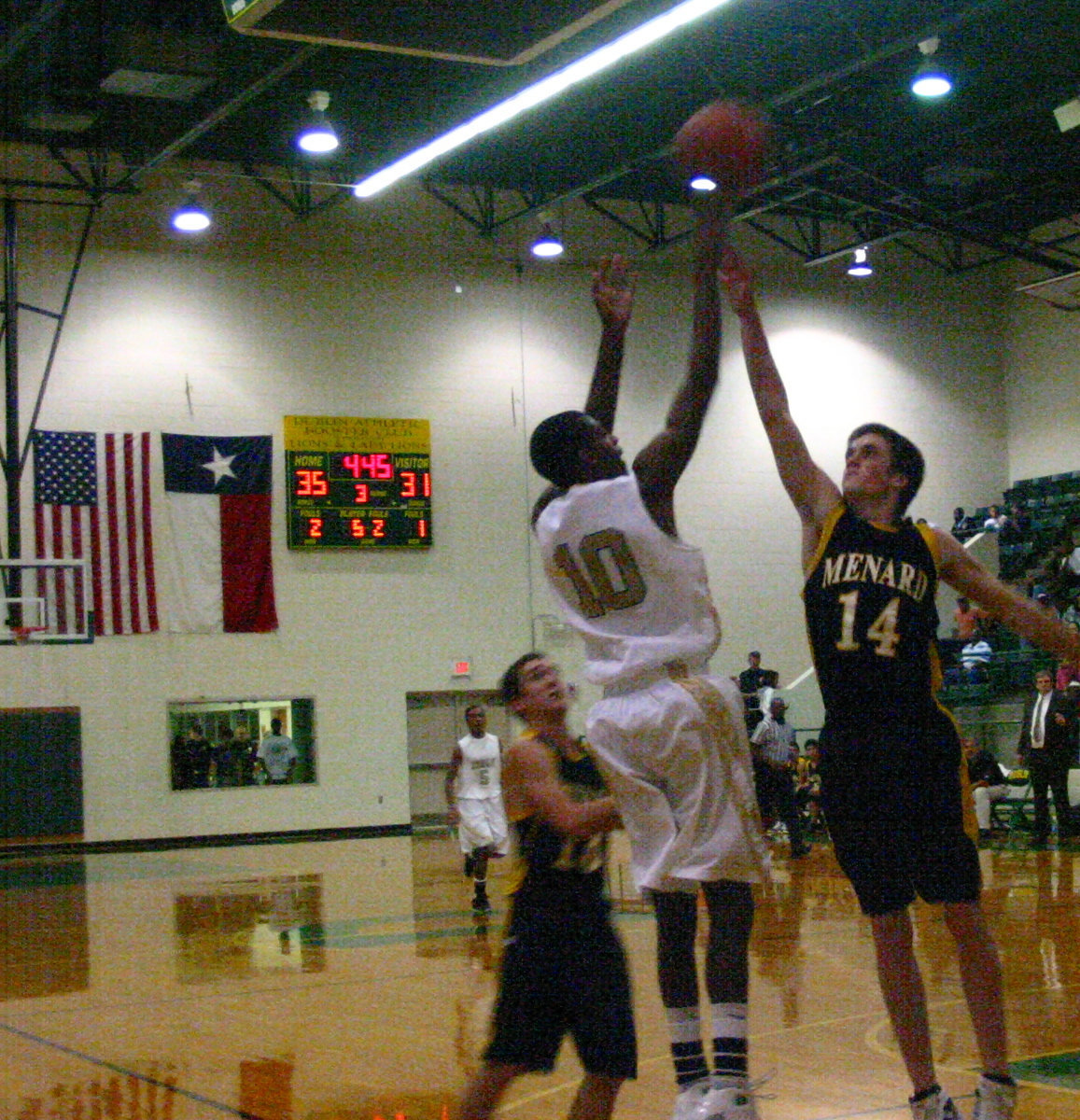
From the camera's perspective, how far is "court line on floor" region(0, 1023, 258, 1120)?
5.09 meters

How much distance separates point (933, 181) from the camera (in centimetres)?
2236

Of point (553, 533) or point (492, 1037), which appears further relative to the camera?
point (553, 533)

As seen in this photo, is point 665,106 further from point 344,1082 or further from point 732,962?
point 732,962

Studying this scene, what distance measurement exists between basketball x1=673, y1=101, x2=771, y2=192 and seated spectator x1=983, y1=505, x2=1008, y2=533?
72.4 feet

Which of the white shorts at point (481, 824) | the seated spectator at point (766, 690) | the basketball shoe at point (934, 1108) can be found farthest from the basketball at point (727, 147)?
the seated spectator at point (766, 690)

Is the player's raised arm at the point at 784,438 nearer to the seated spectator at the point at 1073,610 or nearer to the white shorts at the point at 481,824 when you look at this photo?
the white shorts at the point at 481,824

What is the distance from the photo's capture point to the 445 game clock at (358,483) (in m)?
22.0

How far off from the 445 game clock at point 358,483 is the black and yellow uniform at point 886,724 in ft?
59.9

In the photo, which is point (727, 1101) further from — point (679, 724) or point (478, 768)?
point (478, 768)

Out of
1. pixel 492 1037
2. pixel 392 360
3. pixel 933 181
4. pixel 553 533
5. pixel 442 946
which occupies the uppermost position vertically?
pixel 933 181

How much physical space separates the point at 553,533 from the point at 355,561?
18.7m

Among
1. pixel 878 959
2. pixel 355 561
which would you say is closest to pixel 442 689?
pixel 355 561

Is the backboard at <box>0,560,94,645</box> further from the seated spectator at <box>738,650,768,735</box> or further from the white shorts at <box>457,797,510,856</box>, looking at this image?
the seated spectator at <box>738,650,768,735</box>

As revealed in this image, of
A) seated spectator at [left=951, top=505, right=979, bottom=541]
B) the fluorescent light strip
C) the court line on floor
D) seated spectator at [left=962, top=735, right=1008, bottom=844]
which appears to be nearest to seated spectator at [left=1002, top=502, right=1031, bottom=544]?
seated spectator at [left=951, top=505, right=979, bottom=541]
